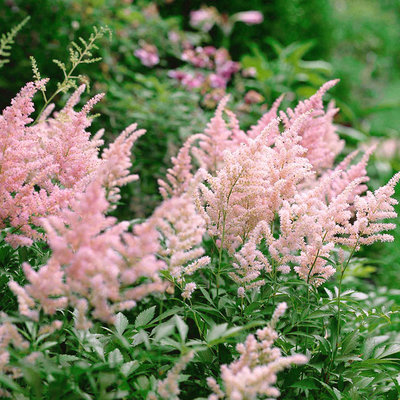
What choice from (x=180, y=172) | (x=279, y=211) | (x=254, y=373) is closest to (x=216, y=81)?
(x=180, y=172)

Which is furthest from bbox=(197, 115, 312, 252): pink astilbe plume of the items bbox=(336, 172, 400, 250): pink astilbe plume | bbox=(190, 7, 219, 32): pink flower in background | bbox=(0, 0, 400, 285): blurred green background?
bbox=(190, 7, 219, 32): pink flower in background

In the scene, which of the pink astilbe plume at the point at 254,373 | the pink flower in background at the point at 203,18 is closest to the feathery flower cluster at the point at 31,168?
the pink astilbe plume at the point at 254,373

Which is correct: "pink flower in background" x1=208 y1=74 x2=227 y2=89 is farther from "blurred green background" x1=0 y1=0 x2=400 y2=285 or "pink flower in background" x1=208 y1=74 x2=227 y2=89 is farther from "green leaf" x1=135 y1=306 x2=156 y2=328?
"green leaf" x1=135 y1=306 x2=156 y2=328

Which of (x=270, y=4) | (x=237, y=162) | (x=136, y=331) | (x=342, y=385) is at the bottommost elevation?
(x=342, y=385)

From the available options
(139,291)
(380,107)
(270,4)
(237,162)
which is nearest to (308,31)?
(270,4)

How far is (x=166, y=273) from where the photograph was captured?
5.62 ft

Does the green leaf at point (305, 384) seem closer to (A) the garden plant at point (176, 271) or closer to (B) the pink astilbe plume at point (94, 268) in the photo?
(A) the garden plant at point (176, 271)

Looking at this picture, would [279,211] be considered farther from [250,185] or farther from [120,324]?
[120,324]

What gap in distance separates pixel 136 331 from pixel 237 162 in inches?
30.3

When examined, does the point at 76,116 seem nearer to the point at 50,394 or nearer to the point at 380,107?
the point at 50,394

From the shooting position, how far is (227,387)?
1.19m

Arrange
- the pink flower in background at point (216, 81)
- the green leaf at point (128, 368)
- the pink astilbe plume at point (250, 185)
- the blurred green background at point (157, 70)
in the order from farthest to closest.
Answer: the pink flower in background at point (216, 81) → the blurred green background at point (157, 70) → the pink astilbe plume at point (250, 185) → the green leaf at point (128, 368)

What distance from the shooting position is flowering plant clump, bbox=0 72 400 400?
1231 millimetres

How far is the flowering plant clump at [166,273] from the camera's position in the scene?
123 cm
